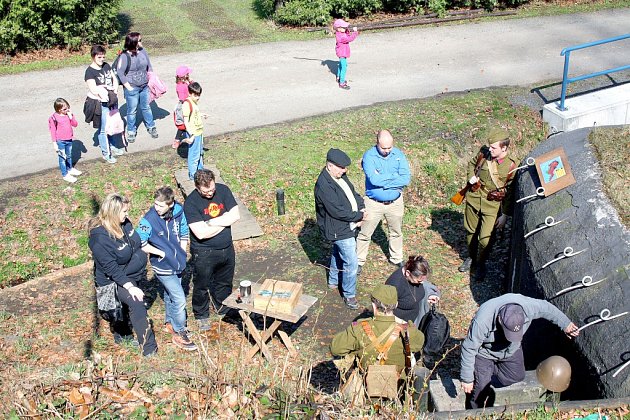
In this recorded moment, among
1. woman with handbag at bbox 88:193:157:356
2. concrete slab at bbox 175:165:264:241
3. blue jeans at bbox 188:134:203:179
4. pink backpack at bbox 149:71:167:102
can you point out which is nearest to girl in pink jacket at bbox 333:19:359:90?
pink backpack at bbox 149:71:167:102

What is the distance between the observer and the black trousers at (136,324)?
8102mm

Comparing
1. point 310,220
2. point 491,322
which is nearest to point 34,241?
point 310,220

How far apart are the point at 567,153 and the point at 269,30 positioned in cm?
1194

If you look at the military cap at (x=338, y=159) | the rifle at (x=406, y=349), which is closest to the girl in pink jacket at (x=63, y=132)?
the military cap at (x=338, y=159)

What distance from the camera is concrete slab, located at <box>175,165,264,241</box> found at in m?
11.0

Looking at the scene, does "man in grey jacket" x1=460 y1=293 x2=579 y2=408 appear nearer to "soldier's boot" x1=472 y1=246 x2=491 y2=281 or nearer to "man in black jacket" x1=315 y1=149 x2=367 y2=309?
"man in black jacket" x1=315 y1=149 x2=367 y2=309

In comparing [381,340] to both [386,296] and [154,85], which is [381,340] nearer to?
[386,296]

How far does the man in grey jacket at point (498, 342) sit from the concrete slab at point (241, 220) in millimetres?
4826

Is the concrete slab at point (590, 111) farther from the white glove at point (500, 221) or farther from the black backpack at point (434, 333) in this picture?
the black backpack at point (434, 333)

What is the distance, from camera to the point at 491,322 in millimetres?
6773

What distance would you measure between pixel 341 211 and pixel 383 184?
36.5 inches

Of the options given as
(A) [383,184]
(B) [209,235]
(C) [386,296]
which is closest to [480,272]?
(A) [383,184]

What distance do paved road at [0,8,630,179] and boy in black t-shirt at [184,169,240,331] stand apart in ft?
15.8

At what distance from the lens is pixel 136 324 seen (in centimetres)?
822
